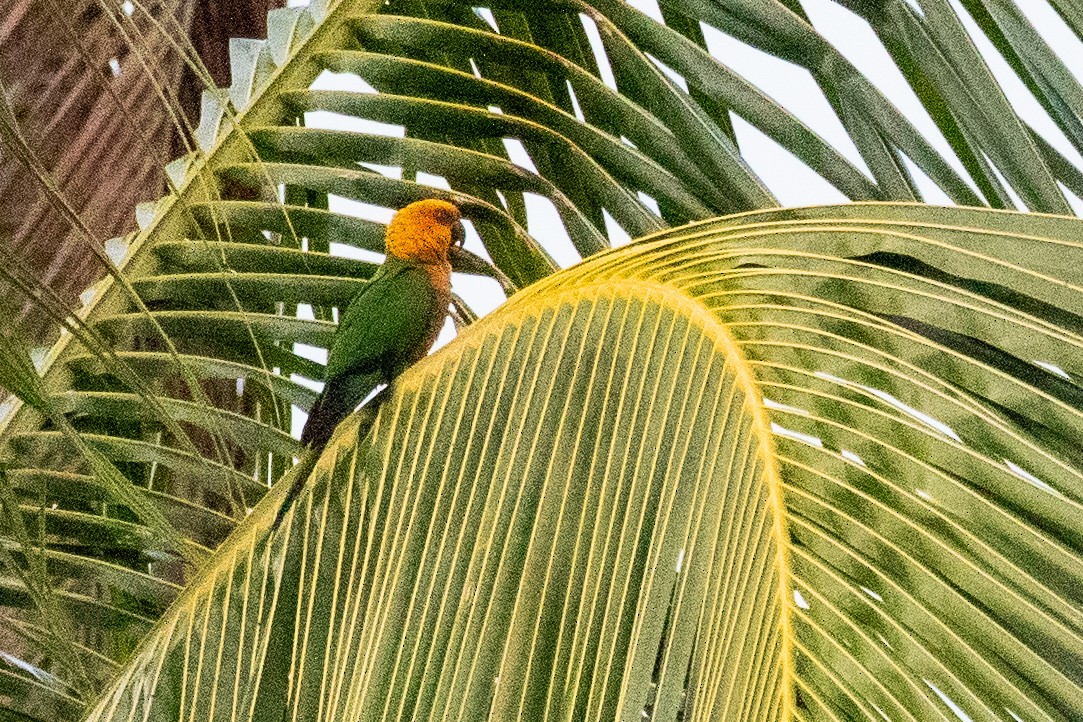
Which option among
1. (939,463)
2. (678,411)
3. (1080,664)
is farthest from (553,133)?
(1080,664)

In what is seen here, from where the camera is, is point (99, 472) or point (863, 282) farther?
point (863, 282)

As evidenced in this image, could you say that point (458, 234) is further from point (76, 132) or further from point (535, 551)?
point (535, 551)

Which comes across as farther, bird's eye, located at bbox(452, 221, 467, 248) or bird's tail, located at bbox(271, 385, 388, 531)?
bird's eye, located at bbox(452, 221, 467, 248)

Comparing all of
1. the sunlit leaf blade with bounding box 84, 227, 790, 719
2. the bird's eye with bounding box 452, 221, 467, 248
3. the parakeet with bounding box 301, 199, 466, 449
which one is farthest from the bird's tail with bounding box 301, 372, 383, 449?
the bird's eye with bounding box 452, 221, 467, 248

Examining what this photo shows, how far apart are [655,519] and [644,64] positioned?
1.28 ft

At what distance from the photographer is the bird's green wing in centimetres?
106

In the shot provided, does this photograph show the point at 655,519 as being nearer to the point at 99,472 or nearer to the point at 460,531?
the point at 460,531

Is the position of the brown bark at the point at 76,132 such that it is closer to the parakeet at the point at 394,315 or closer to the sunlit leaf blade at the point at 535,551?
the parakeet at the point at 394,315

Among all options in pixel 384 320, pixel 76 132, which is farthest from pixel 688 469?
pixel 76 132

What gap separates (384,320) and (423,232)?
131 mm

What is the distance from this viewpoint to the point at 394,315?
118cm

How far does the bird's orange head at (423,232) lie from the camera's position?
118 centimetres

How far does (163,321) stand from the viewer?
0.95 meters

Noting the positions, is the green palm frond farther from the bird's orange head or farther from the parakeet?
the bird's orange head
